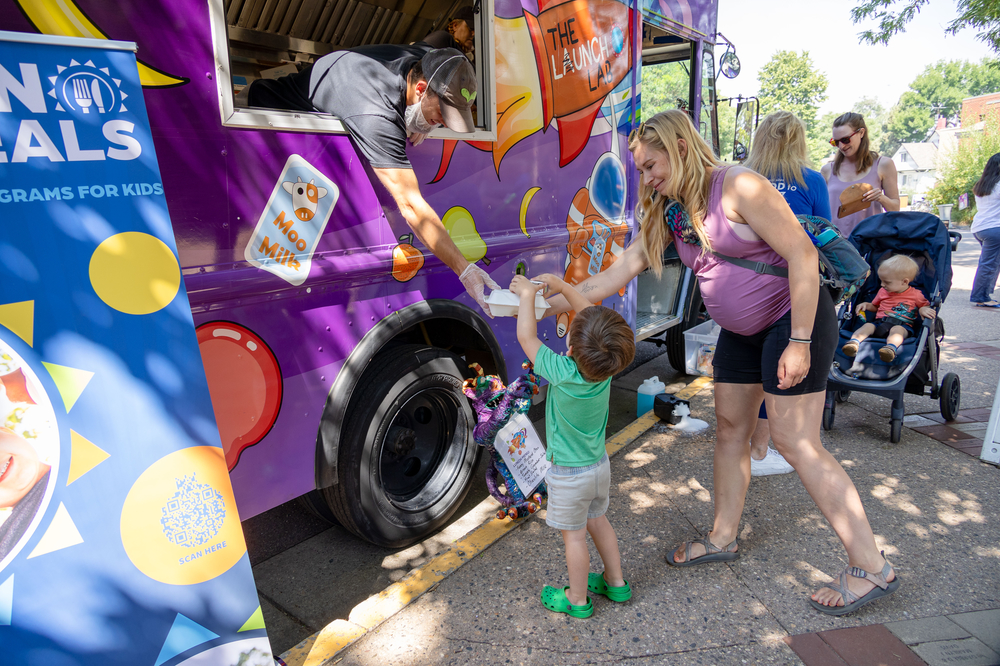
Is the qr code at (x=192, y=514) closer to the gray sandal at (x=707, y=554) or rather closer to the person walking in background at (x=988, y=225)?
the gray sandal at (x=707, y=554)

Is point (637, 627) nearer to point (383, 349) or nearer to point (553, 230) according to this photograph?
point (383, 349)

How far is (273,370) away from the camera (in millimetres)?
2307

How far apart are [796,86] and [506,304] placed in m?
84.2

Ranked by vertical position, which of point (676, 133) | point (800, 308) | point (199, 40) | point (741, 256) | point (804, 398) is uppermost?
point (199, 40)

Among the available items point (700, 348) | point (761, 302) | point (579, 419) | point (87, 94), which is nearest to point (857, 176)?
point (700, 348)

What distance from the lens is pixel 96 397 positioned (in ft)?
5.49

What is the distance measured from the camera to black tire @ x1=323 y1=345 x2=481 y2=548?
2721 millimetres

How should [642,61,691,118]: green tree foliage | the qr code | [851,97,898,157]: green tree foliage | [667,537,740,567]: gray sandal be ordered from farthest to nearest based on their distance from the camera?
1. [851,97,898,157]: green tree foliage
2. [642,61,691,118]: green tree foliage
3. [667,537,740,567]: gray sandal
4. the qr code

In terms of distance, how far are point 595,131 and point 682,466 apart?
2.14m

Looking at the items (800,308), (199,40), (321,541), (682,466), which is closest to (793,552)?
(682,466)

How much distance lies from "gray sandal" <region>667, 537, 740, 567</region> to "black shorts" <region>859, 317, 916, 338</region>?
8.24 ft

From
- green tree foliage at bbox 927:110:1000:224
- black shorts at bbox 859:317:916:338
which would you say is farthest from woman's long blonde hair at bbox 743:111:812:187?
green tree foliage at bbox 927:110:1000:224

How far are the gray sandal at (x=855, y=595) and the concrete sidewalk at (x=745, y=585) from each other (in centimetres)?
4

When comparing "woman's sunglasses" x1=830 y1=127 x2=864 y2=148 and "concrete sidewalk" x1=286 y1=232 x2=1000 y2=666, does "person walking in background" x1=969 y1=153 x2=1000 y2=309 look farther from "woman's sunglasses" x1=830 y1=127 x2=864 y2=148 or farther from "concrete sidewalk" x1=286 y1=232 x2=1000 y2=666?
"concrete sidewalk" x1=286 y1=232 x2=1000 y2=666
